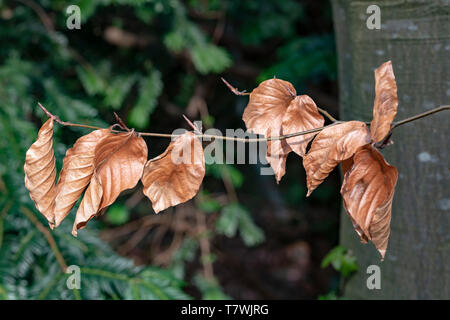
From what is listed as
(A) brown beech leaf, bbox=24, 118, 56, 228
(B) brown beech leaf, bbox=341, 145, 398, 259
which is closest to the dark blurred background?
(A) brown beech leaf, bbox=24, 118, 56, 228

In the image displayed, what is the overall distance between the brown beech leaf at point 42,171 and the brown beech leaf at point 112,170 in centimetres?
6

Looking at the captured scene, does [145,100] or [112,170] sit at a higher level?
[145,100]

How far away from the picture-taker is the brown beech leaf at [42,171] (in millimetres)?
516

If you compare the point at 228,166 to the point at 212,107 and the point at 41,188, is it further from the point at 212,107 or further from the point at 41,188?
the point at 41,188

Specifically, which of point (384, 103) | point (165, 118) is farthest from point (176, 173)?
point (165, 118)

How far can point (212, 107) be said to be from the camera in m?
1.90

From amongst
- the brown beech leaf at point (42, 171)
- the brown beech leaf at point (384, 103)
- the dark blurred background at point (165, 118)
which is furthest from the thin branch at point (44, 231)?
the brown beech leaf at point (384, 103)

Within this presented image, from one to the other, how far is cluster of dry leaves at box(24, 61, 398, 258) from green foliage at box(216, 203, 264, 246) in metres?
1.02

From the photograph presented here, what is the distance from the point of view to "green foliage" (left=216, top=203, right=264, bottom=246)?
1.53 meters

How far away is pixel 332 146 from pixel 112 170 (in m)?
0.28

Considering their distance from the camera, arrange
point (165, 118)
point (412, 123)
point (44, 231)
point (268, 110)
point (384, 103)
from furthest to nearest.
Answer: point (165, 118), point (44, 231), point (412, 123), point (268, 110), point (384, 103)

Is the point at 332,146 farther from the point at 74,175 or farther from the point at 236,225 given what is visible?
the point at 236,225

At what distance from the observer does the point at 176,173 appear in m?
0.52
